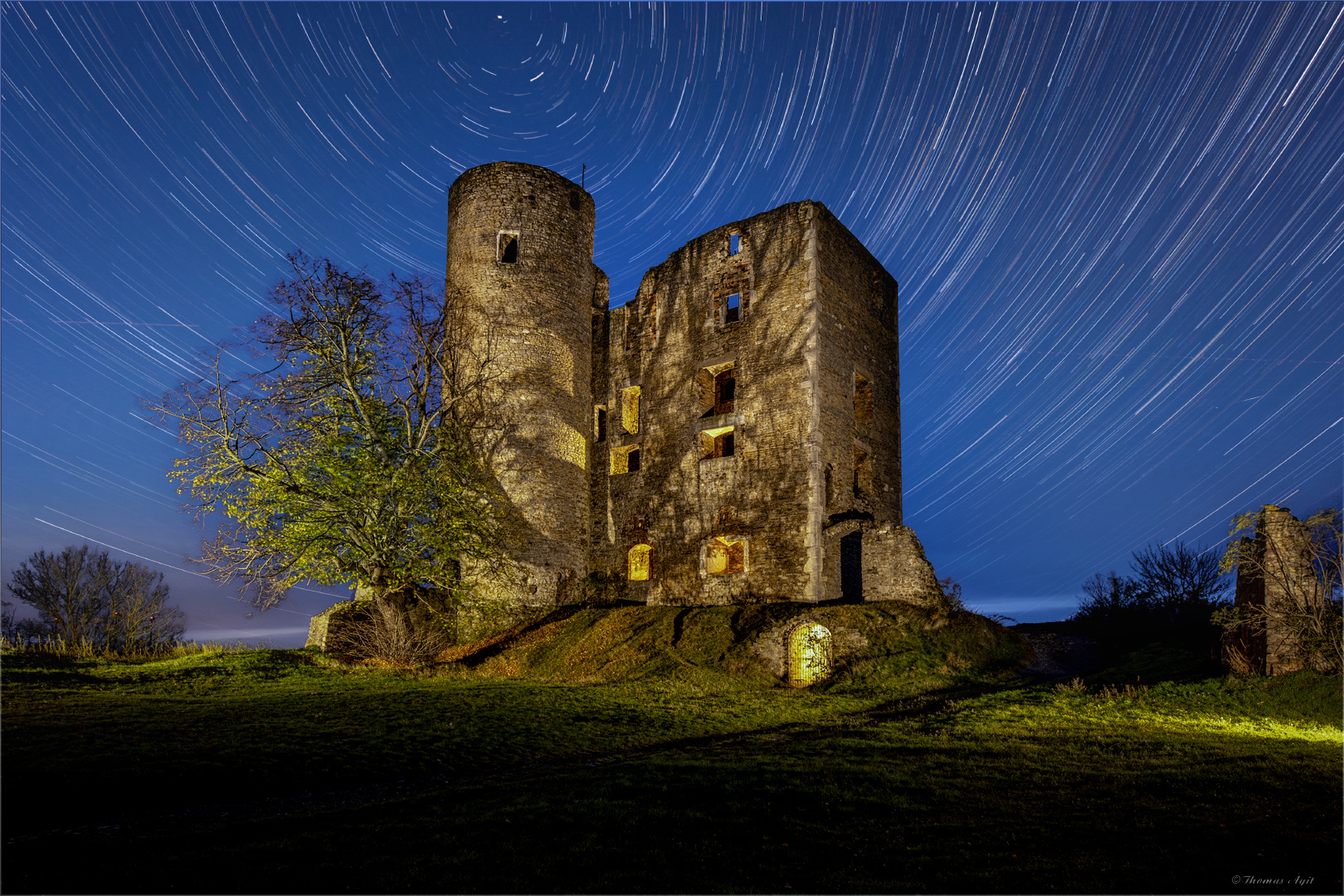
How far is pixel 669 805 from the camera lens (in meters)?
7.79

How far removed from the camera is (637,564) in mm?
26047

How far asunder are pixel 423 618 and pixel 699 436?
10.0 metres

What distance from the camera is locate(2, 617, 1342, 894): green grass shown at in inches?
237

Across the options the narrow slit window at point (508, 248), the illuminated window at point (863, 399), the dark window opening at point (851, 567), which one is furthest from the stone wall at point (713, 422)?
the narrow slit window at point (508, 248)

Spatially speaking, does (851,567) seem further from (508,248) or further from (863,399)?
(508,248)

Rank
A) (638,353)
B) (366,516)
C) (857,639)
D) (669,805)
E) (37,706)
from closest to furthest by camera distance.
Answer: (669,805) → (37,706) → (857,639) → (366,516) → (638,353)

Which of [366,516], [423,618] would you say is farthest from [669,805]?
[423,618]

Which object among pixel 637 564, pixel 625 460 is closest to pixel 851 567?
pixel 637 564

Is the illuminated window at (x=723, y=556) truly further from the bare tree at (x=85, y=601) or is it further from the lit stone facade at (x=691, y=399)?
the bare tree at (x=85, y=601)

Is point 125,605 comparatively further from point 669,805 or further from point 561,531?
point 669,805

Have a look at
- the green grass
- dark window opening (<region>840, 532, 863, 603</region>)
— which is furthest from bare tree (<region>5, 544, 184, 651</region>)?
dark window opening (<region>840, 532, 863, 603</region>)

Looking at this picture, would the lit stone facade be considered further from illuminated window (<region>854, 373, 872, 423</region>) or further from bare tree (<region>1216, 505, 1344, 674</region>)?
bare tree (<region>1216, 505, 1344, 674</region>)

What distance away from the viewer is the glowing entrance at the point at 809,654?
17.9m

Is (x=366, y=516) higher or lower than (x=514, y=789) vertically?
higher
